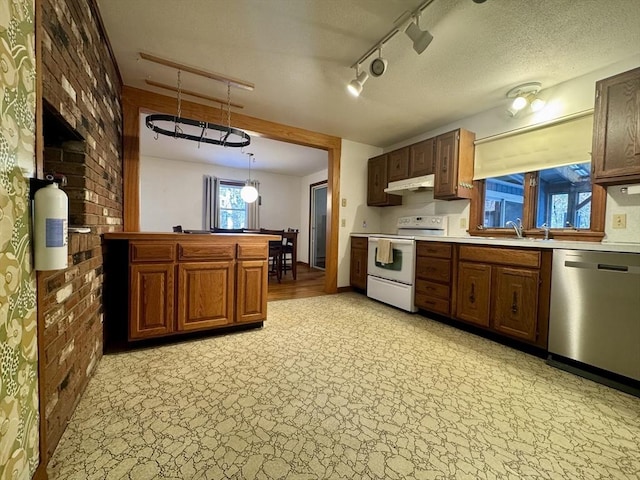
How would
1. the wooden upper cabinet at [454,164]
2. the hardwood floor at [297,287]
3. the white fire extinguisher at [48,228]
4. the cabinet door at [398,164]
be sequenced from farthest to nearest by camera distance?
the hardwood floor at [297,287] → the cabinet door at [398,164] → the wooden upper cabinet at [454,164] → the white fire extinguisher at [48,228]

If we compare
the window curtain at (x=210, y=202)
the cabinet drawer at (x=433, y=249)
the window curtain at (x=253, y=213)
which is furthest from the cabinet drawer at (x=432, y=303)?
the window curtain at (x=210, y=202)

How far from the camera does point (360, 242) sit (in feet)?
13.4

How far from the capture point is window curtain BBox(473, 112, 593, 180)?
94.8 inches

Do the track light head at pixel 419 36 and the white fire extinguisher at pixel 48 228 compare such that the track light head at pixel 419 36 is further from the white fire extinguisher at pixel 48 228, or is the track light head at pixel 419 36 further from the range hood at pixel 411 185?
the white fire extinguisher at pixel 48 228

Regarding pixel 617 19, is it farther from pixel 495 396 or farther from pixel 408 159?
pixel 495 396

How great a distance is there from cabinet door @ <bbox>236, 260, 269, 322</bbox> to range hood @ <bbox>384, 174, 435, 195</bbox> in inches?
88.2

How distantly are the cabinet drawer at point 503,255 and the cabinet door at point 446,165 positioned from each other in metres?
0.85

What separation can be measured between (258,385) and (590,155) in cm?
332

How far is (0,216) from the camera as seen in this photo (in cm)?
71

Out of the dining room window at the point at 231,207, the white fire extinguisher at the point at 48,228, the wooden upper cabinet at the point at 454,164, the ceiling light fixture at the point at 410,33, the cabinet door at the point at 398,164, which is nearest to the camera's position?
the white fire extinguisher at the point at 48,228

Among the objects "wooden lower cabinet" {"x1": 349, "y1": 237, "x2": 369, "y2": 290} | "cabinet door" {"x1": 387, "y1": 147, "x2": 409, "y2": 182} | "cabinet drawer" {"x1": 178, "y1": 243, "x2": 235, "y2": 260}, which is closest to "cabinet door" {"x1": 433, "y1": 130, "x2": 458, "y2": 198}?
"cabinet door" {"x1": 387, "y1": 147, "x2": 409, "y2": 182}

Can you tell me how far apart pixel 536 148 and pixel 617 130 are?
73 centimetres

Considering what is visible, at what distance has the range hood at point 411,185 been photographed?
11.1 ft

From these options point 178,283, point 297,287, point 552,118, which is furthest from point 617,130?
point 297,287
